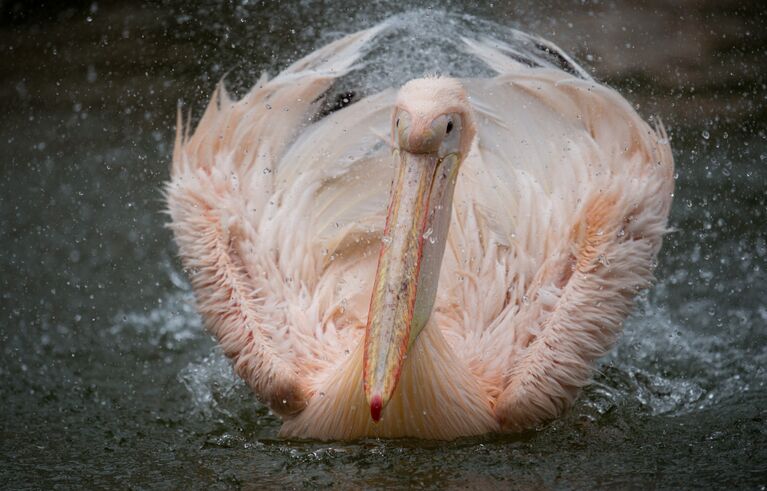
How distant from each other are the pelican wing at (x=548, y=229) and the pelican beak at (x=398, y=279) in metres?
0.54

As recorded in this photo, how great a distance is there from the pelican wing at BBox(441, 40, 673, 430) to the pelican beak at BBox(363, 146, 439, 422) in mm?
537

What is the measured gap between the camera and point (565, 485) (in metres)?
2.94

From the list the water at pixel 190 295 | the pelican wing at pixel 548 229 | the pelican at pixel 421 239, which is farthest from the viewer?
the pelican wing at pixel 548 229

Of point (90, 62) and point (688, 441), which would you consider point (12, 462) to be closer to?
point (688, 441)

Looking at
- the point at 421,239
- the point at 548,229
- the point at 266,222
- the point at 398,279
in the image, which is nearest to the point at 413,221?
the point at 421,239

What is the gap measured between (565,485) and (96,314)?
2.52 m

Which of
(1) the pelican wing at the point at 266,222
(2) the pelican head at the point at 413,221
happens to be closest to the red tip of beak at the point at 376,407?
(2) the pelican head at the point at 413,221

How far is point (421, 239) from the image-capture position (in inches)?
115

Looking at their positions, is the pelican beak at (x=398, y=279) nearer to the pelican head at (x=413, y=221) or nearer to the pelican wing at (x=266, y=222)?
the pelican head at (x=413, y=221)

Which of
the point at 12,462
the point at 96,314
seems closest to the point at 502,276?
the point at 12,462

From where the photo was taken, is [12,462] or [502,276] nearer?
[12,462]

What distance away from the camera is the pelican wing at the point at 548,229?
336 centimetres

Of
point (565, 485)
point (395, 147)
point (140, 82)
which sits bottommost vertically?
point (565, 485)

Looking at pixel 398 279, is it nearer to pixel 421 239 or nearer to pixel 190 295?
pixel 421 239
